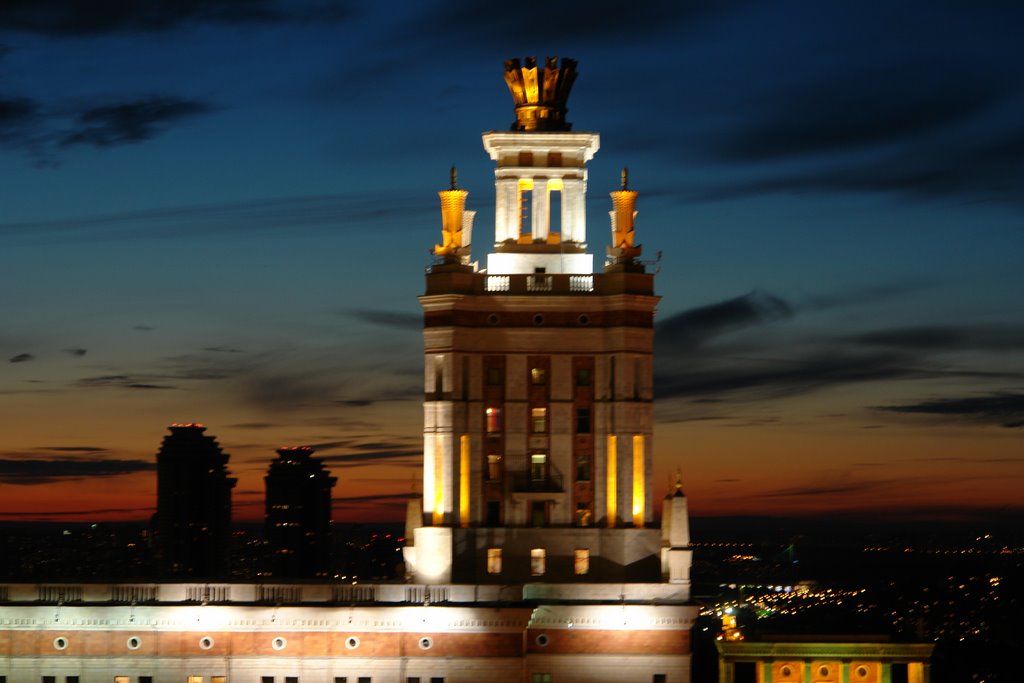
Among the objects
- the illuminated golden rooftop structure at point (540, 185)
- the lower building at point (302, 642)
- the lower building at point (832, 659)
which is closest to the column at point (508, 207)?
the illuminated golden rooftop structure at point (540, 185)

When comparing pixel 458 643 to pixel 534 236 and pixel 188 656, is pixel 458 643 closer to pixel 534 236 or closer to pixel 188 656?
pixel 188 656

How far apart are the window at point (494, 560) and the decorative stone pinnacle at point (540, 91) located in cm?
1838

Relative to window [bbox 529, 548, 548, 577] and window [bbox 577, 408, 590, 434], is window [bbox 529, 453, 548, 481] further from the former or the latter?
window [bbox 529, 548, 548, 577]

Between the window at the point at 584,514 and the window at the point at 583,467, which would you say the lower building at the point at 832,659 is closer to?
the window at the point at 584,514

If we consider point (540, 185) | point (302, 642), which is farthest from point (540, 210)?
point (302, 642)

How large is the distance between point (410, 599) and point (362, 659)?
10.3 ft

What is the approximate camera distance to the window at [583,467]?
91.4m

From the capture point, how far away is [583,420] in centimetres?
9175

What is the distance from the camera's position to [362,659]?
87.5 m

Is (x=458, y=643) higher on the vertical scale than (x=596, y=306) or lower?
lower

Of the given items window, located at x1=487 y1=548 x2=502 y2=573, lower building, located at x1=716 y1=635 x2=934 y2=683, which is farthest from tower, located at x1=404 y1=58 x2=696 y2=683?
lower building, located at x1=716 y1=635 x2=934 y2=683

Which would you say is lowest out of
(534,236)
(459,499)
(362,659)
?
(362,659)

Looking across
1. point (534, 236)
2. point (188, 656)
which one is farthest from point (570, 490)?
point (188, 656)

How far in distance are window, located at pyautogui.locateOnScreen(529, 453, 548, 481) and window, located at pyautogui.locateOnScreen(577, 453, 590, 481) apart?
1404mm
